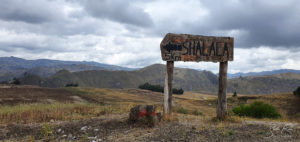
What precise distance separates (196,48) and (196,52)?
7.6 inches

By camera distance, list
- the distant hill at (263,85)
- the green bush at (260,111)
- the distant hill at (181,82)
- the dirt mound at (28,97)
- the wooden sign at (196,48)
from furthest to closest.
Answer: the distant hill at (181,82) < the distant hill at (263,85) < the dirt mound at (28,97) < the green bush at (260,111) < the wooden sign at (196,48)

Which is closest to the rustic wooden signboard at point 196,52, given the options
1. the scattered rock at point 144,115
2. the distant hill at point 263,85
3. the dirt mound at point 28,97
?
the scattered rock at point 144,115

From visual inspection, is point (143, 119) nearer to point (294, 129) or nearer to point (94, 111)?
point (94, 111)

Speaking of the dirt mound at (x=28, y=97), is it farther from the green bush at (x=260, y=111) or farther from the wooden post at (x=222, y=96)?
the green bush at (x=260, y=111)

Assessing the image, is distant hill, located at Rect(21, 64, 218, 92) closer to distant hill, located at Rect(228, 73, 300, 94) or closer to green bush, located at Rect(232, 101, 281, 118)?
distant hill, located at Rect(228, 73, 300, 94)

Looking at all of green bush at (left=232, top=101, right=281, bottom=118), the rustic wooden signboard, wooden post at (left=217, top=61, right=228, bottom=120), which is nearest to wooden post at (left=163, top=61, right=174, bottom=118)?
the rustic wooden signboard

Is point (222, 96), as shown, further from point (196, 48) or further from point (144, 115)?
point (144, 115)

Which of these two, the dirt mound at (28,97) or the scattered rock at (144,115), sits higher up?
the scattered rock at (144,115)

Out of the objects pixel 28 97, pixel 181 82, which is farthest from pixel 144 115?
pixel 181 82

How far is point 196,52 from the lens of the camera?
10.8 metres

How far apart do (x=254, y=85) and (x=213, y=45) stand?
160120 mm

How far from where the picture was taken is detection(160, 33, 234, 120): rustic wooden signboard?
415 inches

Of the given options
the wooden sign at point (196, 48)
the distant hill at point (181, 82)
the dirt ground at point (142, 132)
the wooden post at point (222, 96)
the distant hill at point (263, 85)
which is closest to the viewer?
the dirt ground at point (142, 132)

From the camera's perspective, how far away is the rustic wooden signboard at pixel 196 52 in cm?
1055
